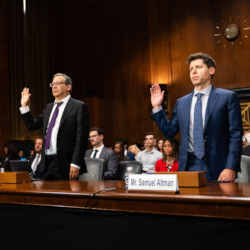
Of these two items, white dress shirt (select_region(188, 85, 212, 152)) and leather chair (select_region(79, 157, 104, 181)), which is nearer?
white dress shirt (select_region(188, 85, 212, 152))

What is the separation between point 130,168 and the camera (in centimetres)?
354

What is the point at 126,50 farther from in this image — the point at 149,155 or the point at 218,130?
the point at 218,130

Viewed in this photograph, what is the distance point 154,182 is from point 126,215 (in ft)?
0.52

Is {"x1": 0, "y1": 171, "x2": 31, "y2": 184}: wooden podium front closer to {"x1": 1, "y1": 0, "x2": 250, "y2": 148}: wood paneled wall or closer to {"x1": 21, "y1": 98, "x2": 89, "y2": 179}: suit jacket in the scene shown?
{"x1": 21, "y1": 98, "x2": 89, "y2": 179}: suit jacket

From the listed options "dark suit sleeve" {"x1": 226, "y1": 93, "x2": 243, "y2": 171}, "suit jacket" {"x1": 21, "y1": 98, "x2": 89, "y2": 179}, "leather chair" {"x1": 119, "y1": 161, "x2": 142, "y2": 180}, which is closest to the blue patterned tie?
"dark suit sleeve" {"x1": 226, "y1": 93, "x2": 243, "y2": 171}

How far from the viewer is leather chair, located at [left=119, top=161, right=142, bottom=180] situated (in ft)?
11.4

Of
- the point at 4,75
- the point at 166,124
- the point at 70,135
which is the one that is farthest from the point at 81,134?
the point at 4,75

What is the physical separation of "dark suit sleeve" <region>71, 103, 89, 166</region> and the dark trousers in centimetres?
86

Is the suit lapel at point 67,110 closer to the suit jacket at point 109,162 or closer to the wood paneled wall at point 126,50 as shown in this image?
the suit jacket at point 109,162

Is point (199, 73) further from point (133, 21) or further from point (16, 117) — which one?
point (16, 117)

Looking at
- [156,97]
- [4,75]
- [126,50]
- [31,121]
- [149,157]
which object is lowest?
[149,157]

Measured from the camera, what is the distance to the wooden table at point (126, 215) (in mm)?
1258

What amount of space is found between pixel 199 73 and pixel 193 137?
41 cm

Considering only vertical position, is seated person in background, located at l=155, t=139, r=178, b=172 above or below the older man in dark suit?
below
